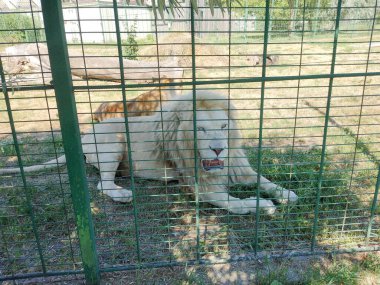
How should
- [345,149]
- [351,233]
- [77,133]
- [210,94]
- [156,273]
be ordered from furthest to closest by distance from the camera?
[345,149], [210,94], [351,233], [156,273], [77,133]

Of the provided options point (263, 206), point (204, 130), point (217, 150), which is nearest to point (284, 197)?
point (263, 206)

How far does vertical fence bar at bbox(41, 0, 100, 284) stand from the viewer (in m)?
2.28

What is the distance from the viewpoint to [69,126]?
8.23 ft

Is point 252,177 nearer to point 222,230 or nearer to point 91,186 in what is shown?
point 222,230

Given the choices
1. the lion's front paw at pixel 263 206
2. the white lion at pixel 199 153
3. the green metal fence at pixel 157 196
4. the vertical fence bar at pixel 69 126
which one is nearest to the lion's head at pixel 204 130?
the white lion at pixel 199 153

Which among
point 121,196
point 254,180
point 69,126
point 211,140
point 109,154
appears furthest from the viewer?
point 109,154

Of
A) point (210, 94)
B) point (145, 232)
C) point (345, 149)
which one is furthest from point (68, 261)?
point (345, 149)

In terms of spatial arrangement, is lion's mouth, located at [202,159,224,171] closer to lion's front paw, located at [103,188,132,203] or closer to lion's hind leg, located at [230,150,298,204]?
lion's hind leg, located at [230,150,298,204]

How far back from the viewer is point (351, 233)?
11.1 feet

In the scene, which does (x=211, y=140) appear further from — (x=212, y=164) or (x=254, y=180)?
(x=254, y=180)

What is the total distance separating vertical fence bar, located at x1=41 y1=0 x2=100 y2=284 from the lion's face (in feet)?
3.96

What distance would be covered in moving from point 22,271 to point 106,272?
0.70m

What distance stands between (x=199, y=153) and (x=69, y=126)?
1.49 metres

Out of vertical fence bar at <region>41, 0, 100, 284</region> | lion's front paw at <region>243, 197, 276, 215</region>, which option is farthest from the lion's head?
vertical fence bar at <region>41, 0, 100, 284</region>
